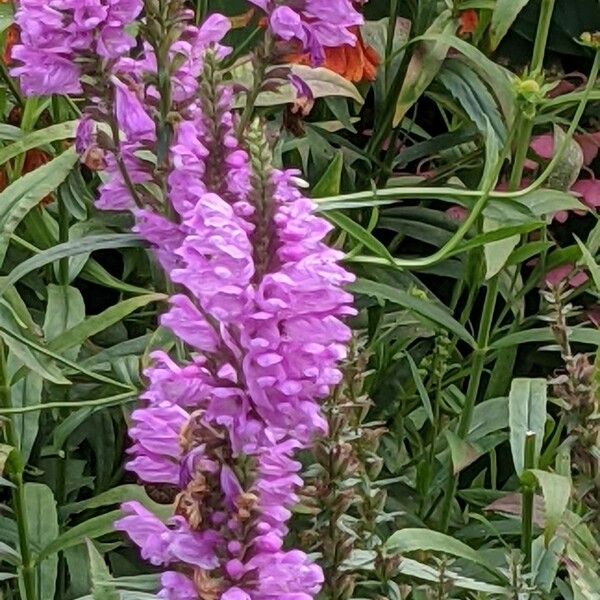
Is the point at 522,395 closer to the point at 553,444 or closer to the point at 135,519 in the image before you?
the point at 553,444

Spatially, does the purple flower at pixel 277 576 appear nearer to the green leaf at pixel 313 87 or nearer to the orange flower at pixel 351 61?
the green leaf at pixel 313 87

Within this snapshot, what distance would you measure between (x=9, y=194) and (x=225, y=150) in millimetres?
394

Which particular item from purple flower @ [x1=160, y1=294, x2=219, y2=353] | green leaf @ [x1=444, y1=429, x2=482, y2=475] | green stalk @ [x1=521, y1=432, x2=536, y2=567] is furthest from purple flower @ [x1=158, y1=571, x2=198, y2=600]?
green leaf @ [x1=444, y1=429, x2=482, y2=475]

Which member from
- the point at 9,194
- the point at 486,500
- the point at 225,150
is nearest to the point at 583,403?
the point at 225,150

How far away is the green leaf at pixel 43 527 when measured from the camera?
1115 mm

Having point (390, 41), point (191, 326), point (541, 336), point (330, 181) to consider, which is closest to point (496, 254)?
point (541, 336)

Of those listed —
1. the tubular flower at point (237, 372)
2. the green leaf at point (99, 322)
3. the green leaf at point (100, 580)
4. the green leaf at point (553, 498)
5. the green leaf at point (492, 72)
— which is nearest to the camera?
the tubular flower at point (237, 372)

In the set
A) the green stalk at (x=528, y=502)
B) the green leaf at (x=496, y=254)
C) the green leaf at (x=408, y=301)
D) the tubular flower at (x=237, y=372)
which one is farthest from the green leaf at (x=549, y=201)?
the tubular flower at (x=237, y=372)

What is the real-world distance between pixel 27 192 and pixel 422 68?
469mm

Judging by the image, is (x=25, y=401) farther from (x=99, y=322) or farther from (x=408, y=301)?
(x=408, y=301)

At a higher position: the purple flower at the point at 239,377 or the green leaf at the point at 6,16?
the green leaf at the point at 6,16

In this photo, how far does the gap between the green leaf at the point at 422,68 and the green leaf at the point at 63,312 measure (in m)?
0.36

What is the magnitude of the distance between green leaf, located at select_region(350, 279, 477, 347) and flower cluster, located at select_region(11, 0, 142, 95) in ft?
1.27

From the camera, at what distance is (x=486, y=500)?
1375 mm
